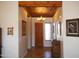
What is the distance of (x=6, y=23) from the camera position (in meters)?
6.46

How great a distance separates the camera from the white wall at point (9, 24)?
642 cm

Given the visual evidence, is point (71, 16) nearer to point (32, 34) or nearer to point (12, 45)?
point (12, 45)

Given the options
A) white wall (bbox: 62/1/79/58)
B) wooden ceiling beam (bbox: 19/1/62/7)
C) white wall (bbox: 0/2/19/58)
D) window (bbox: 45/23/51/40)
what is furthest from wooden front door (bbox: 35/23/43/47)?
white wall (bbox: 62/1/79/58)

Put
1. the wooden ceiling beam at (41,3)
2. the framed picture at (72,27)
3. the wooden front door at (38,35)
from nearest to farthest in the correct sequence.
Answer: the framed picture at (72,27)
the wooden ceiling beam at (41,3)
the wooden front door at (38,35)

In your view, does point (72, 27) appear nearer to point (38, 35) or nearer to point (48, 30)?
point (48, 30)

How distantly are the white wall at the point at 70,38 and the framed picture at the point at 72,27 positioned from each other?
13cm

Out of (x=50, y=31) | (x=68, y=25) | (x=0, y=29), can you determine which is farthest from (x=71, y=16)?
(x=50, y=31)

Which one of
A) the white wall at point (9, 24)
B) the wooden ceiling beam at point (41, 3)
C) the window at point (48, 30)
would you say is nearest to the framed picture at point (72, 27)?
the wooden ceiling beam at point (41, 3)

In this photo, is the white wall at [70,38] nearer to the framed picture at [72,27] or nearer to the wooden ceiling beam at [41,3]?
the framed picture at [72,27]

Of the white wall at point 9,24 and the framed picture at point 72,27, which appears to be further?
the white wall at point 9,24

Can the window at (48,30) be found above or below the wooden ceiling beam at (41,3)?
below

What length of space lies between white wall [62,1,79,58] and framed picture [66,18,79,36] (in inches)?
5.2

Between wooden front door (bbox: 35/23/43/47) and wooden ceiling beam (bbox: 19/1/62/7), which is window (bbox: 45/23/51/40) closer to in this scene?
wooden front door (bbox: 35/23/43/47)

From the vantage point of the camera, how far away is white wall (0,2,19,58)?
642cm
